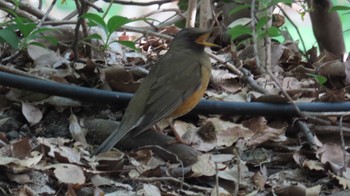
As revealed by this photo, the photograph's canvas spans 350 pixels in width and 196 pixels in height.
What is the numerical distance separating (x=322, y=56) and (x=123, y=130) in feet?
7.87

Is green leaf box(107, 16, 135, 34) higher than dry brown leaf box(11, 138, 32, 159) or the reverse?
higher

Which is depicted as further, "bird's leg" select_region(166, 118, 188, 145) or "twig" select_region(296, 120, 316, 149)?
"twig" select_region(296, 120, 316, 149)

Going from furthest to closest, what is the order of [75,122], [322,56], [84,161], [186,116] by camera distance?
[322,56], [186,116], [75,122], [84,161]

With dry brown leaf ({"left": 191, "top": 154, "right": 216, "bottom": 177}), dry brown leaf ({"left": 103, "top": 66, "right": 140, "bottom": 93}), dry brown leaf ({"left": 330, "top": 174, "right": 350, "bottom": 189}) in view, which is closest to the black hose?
dry brown leaf ({"left": 103, "top": 66, "right": 140, "bottom": 93})

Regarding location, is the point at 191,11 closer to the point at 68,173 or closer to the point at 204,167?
the point at 204,167

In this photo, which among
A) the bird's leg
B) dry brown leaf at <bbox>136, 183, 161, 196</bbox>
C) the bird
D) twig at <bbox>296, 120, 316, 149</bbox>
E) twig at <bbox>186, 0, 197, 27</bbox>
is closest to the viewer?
dry brown leaf at <bbox>136, 183, 161, 196</bbox>

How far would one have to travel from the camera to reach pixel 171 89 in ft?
15.1

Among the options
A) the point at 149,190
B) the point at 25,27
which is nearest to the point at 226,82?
the point at 25,27

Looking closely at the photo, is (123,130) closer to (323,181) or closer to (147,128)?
(147,128)

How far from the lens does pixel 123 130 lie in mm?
4199

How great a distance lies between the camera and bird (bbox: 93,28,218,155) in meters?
4.26

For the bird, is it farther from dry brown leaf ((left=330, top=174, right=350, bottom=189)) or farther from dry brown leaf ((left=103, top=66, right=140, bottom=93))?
dry brown leaf ((left=330, top=174, right=350, bottom=189))

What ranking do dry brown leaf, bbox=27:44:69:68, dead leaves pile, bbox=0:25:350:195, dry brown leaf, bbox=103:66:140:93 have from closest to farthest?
dead leaves pile, bbox=0:25:350:195, dry brown leaf, bbox=103:66:140:93, dry brown leaf, bbox=27:44:69:68

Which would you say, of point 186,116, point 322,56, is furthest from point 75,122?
point 322,56
